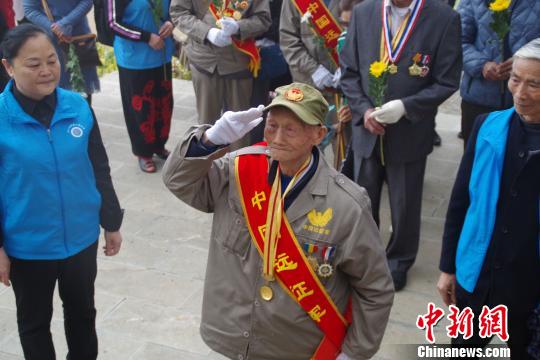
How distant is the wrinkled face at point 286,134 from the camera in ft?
8.63

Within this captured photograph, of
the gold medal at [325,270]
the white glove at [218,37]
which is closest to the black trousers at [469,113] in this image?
the white glove at [218,37]

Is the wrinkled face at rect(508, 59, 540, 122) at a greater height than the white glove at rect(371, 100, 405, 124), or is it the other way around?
the wrinkled face at rect(508, 59, 540, 122)

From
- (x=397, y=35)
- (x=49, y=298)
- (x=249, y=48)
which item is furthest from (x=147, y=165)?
(x=49, y=298)

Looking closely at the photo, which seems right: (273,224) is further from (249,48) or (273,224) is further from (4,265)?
(249,48)

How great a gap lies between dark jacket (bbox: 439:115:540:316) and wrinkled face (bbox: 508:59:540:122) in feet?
0.25

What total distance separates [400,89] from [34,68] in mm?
2262

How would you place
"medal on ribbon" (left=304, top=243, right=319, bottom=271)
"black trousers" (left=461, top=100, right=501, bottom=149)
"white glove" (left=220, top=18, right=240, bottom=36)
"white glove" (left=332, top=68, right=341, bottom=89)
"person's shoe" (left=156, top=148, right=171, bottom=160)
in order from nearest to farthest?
"medal on ribbon" (left=304, top=243, right=319, bottom=271), "black trousers" (left=461, top=100, right=501, bottom=149), "white glove" (left=332, top=68, right=341, bottom=89), "white glove" (left=220, top=18, right=240, bottom=36), "person's shoe" (left=156, top=148, right=171, bottom=160)

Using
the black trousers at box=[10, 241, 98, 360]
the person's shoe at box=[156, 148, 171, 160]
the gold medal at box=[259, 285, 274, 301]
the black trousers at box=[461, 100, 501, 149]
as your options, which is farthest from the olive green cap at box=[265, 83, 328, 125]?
the person's shoe at box=[156, 148, 171, 160]

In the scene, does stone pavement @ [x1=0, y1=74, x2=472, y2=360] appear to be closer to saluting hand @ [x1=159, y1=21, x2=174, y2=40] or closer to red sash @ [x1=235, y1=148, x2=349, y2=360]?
saluting hand @ [x1=159, y1=21, x2=174, y2=40]

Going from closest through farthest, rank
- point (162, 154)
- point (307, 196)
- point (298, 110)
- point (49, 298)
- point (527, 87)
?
1. point (298, 110)
2. point (307, 196)
3. point (527, 87)
4. point (49, 298)
5. point (162, 154)

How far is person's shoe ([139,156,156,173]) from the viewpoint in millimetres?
6617

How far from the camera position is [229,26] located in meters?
5.64

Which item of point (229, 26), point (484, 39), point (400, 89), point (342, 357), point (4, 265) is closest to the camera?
point (342, 357)

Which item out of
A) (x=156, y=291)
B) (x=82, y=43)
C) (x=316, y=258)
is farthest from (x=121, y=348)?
(x=82, y=43)
